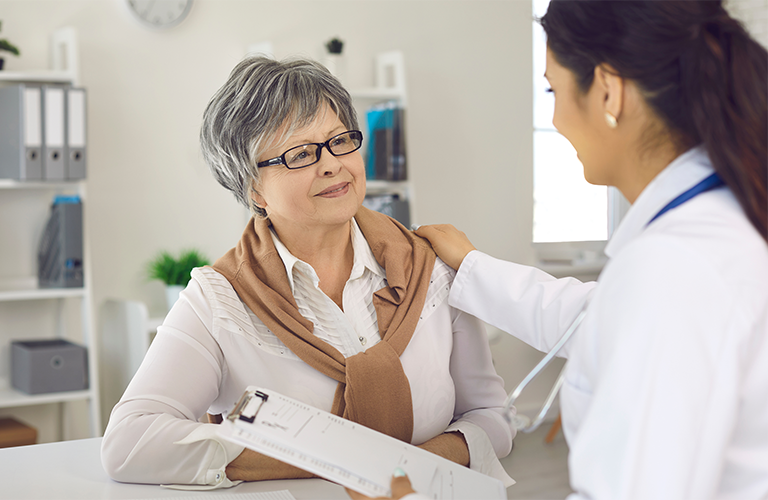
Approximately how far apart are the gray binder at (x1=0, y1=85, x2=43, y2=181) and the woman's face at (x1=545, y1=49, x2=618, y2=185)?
7.62ft

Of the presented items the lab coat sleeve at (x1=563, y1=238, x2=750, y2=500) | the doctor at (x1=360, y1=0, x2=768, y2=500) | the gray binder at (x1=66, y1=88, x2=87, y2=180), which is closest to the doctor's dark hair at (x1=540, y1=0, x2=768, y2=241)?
the doctor at (x1=360, y1=0, x2=768, y2=500)

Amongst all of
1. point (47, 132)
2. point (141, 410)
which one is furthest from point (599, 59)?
point (47, 132)

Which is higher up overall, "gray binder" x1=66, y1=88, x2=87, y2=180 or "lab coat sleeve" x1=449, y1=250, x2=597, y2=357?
"gray binder" x1=66, y1=88, x2=87, y2=180

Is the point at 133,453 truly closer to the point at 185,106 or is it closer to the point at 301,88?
the point at 301,88

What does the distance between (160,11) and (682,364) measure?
3.09 meters

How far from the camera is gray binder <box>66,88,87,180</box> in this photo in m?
2.65

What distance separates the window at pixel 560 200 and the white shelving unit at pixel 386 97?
1.11 meters

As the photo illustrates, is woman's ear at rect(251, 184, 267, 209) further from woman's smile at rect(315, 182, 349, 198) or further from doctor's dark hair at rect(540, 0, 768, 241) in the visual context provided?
doctor's dark hair at rect(540, 0, 768, 241)

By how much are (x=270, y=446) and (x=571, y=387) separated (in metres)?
0.41

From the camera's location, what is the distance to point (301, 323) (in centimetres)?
138

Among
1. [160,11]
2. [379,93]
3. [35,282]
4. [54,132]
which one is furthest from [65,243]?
[379,93]

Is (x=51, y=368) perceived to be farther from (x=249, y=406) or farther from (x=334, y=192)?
(x=249, y=406)

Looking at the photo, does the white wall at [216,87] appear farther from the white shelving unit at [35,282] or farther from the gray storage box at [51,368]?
the gray storage box at [51,368]

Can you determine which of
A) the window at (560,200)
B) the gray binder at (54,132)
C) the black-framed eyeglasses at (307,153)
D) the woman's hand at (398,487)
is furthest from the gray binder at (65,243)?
the window at (560,200)
